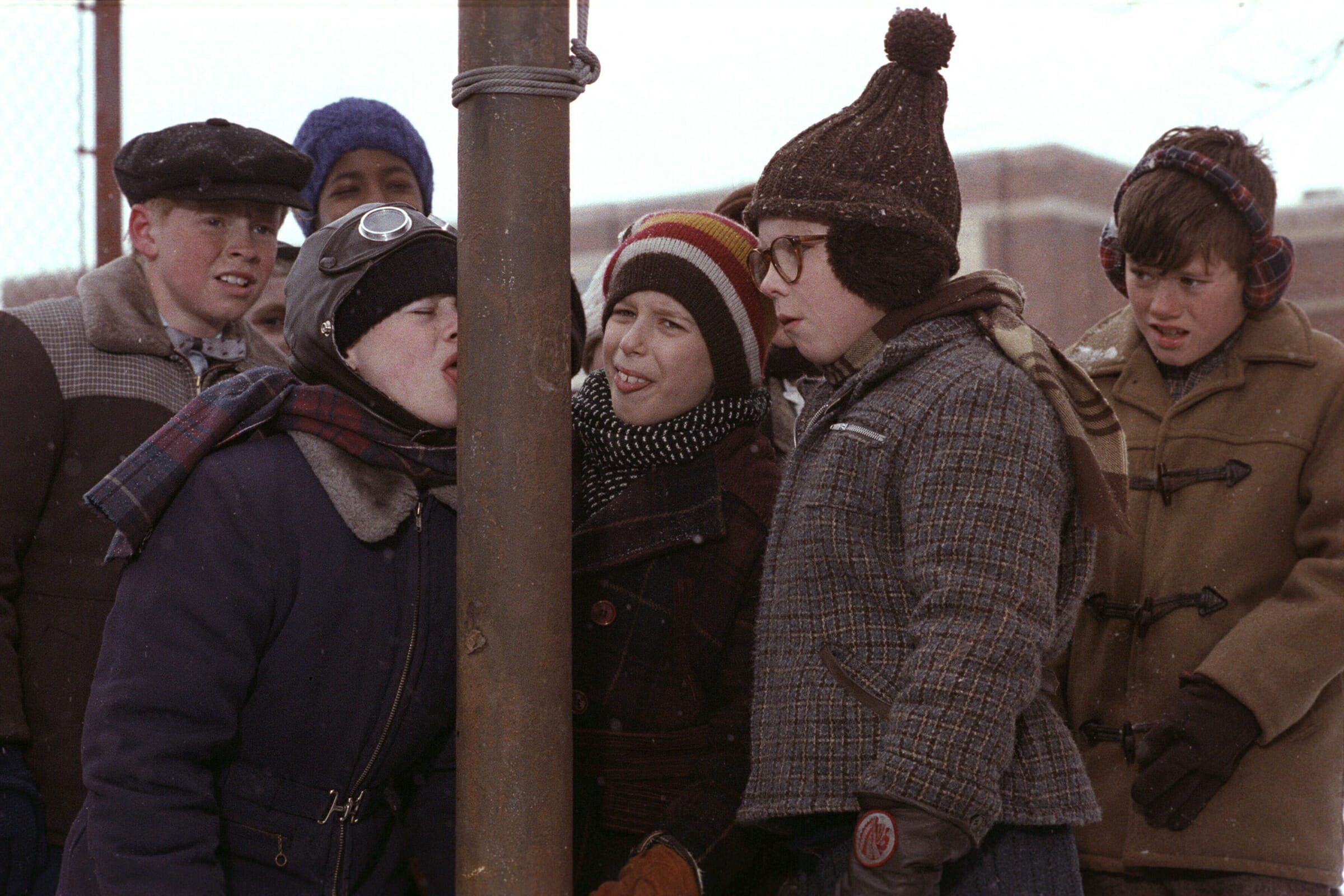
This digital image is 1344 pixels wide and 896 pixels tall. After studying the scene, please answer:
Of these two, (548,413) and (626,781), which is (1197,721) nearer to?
(626,781)

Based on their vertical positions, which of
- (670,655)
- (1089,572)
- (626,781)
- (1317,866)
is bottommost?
(1317,866)

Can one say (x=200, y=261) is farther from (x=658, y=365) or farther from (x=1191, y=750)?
(x=1191, y=750)

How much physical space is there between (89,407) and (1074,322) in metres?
24.1

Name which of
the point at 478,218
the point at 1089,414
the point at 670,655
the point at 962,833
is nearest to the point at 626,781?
the point at 670,655

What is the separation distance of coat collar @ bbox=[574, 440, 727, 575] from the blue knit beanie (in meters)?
1.86

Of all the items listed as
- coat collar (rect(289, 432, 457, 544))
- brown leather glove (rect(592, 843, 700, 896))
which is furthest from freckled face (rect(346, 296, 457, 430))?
brown leather glove (rect(592, 843, 700, 896))

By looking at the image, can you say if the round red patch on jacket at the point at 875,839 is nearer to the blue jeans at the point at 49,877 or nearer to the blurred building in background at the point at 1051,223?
the blue jeans at the point at 49,877

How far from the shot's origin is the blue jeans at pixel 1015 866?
196 centimetres

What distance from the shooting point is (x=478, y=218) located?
1438 mm

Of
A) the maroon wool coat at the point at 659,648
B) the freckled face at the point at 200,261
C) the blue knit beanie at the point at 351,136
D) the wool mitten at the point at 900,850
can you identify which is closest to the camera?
the wool mitten at the point at 900,850

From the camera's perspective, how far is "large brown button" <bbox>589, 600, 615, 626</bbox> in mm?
2422

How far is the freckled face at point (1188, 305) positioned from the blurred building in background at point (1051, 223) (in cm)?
1907

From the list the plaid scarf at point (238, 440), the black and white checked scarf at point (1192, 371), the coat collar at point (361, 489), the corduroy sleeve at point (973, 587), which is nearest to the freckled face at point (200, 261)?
the plaid scarf at point (238, 440)

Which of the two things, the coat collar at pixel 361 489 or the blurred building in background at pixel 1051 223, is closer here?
the coat collar at pixel 361 489
